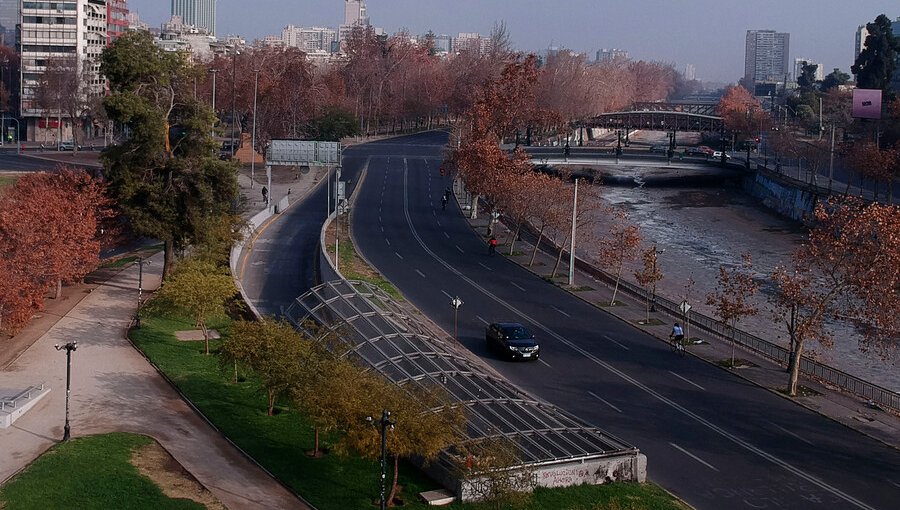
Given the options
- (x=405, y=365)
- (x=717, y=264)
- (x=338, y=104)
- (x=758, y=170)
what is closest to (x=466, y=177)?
(x=717, y=264)

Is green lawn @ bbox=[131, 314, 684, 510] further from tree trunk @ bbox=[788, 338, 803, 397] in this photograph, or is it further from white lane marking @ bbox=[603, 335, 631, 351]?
white lane marking @ bbox=[603, 335, 631, 351]

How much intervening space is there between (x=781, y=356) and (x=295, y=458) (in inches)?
759

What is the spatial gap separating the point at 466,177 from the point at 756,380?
32.5 metres

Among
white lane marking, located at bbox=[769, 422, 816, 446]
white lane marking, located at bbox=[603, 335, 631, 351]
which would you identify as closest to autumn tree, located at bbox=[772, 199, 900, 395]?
white lane marking, located at bbox=[769, 422, 816, 446]

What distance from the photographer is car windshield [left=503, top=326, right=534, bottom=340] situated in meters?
35.6

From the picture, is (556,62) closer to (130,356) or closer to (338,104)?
(338,104)

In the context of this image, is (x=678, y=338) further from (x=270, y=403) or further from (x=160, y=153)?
(x=160, y=153)

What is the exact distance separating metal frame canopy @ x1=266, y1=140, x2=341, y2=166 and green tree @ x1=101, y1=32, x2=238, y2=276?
1466 inches

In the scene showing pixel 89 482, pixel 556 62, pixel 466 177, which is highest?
pixel 556 62

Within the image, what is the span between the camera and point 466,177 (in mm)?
63531

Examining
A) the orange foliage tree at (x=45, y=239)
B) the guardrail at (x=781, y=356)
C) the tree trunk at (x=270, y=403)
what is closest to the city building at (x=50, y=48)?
the orange foliage tree at (x=45, y=239)

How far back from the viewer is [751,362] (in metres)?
35.7

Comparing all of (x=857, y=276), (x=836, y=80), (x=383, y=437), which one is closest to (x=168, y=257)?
(x=383, y=437)

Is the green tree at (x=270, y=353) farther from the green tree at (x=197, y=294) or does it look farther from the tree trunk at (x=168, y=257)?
the tree trunk at (x=168, y=257)
